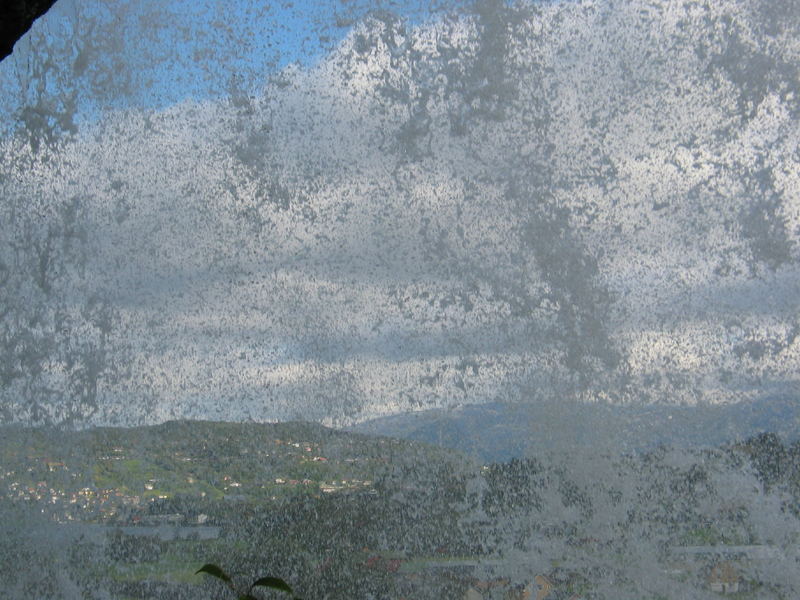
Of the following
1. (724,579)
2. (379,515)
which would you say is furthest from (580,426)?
(379,515)

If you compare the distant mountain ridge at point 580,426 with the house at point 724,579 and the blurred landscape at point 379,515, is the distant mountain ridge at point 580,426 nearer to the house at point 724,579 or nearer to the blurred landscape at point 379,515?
the blurred landscape at point 379,515

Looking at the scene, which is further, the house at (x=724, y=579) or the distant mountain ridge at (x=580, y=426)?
the distant mountain ridge at (x=580, y=426)

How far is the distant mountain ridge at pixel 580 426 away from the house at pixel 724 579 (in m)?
0.79

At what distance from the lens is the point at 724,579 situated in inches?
197

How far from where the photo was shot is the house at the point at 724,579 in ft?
16.2

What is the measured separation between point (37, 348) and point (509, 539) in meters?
3.45

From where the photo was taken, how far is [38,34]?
596 cm

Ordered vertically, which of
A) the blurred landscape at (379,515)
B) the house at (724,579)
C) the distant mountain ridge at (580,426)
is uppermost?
the distant mountain ridge at (580,426)

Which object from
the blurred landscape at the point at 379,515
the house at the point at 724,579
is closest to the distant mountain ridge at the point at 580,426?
the blurred landscape at the point at 379,515

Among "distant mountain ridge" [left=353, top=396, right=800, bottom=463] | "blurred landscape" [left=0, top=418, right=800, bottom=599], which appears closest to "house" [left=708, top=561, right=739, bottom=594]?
"blurred landscape" [left=0, top=418, right=800, bottom=599]

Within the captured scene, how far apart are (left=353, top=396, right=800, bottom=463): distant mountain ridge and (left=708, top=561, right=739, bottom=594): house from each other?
79 centimetres

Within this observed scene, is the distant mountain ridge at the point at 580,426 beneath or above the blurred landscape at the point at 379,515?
above

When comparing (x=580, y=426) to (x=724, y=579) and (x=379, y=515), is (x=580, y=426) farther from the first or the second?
(x=379, y=515)

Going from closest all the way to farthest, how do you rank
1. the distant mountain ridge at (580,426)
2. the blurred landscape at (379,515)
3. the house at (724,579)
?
1. the house at (724,579)
2. the blurred landscape at (379,515)
3. the distant mountain ridge at (580,426)
